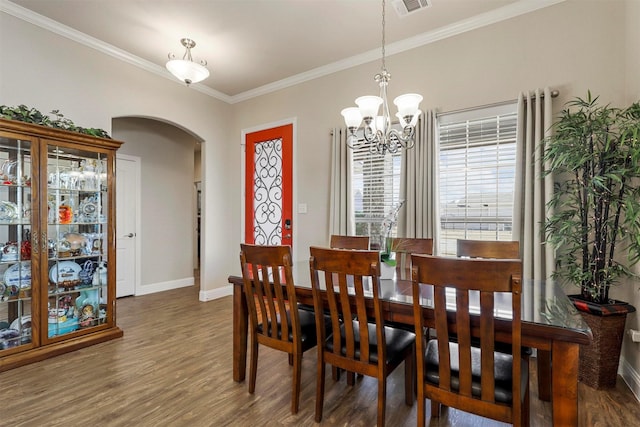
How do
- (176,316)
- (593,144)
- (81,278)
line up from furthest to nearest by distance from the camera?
(176,316), (81,278), (593,144)

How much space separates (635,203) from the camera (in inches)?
76.6

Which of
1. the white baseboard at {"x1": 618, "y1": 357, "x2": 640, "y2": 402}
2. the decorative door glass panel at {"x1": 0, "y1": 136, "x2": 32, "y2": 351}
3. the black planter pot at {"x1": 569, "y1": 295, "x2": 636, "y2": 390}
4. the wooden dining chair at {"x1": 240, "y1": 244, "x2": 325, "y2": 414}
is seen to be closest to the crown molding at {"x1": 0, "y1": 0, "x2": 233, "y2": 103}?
the decorative door glass panel at {"x1": 0, "y1": 136, "x2": 32, "y2": 351}

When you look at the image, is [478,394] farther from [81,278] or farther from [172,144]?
[172,144]

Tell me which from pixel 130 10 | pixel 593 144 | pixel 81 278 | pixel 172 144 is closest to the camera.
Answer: pixel 593 144

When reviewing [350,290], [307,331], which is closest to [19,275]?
[307,331]

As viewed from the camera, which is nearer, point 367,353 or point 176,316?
point 367,353

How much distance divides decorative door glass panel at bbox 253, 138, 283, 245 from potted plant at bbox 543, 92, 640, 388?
10.0 ft

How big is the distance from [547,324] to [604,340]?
1.32 metres

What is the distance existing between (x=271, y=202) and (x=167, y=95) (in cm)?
192

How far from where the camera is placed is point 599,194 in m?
2.13

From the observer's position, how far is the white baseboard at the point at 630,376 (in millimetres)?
2070

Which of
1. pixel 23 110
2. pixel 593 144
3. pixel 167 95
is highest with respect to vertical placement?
pixel 167 95

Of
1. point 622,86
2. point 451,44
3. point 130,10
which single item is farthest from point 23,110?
point 622,86

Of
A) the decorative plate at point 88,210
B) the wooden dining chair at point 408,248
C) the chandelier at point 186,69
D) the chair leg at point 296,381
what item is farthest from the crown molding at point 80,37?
the chair leg at point 296,381
